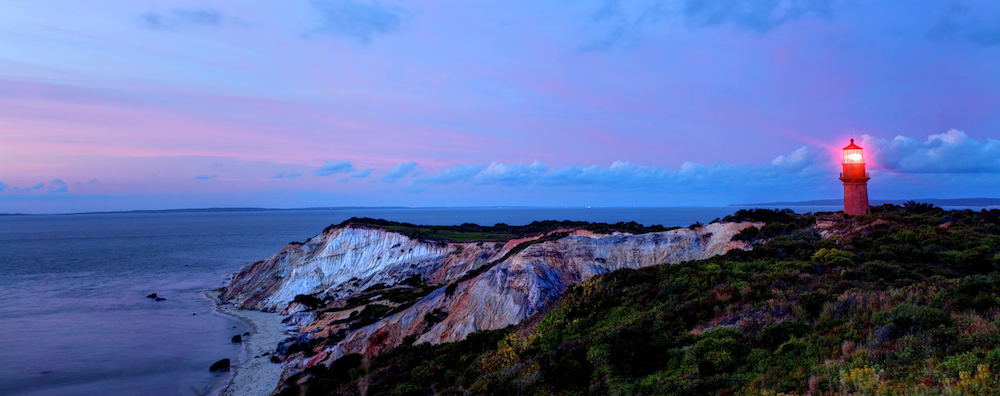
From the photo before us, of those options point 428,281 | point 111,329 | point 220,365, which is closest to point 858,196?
point 428,281

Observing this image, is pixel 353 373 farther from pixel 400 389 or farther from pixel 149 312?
pixel 149 312

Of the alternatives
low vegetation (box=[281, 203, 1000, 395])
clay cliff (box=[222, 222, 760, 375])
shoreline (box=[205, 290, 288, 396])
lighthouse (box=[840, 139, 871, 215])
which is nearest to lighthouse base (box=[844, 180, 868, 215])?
lighthouse (box=[840, 139, 871, 215])

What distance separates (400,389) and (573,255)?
19.1 metres

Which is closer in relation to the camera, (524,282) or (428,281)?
(524,282)

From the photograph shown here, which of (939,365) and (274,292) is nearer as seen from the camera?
(939,365)

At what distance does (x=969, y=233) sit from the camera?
74.4 feet

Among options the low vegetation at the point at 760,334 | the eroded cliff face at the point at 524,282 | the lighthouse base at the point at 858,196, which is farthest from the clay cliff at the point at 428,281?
the lighthouse base at the point at 858,196

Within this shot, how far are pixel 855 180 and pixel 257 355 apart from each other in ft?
130

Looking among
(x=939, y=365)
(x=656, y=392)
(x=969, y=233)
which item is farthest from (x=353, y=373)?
(x=969, y=233)

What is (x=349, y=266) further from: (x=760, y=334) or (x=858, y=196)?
(x=760, y=334)

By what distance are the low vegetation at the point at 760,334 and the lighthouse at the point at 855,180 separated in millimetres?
8492

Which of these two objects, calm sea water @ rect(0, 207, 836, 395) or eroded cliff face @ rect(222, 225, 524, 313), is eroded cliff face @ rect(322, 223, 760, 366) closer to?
calm sea water @ rect(0, 207, 836, 395)

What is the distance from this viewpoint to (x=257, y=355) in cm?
3334

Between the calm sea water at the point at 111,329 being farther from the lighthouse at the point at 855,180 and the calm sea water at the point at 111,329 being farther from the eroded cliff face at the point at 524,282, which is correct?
the lighthouse at the point at 855,180
